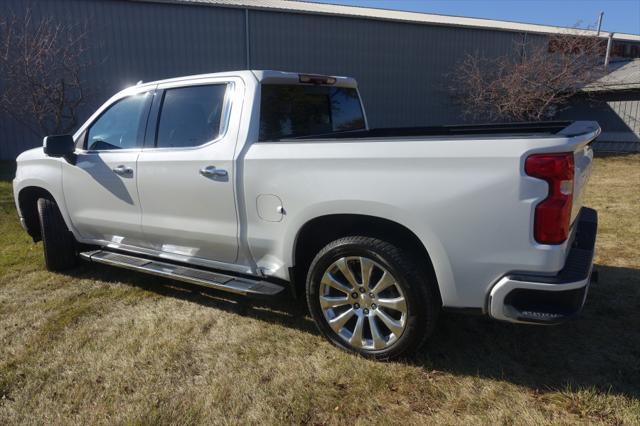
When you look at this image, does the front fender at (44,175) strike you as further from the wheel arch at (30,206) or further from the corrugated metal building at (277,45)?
the corrugated metal building at (277,45)

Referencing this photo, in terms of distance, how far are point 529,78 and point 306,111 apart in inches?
630

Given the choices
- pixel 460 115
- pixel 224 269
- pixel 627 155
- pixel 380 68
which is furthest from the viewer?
pixel 460 115

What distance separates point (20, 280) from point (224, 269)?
2495 millimetres

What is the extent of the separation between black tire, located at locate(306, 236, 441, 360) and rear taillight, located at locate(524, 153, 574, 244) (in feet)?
2.32

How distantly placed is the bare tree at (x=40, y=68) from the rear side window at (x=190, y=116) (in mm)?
9480

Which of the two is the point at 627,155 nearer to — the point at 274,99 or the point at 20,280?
the point at 274,99

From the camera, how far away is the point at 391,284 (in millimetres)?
2904

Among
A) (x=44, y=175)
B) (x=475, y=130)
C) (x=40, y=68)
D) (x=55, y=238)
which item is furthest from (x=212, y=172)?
(x=40, y=68)

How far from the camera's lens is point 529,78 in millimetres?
17234

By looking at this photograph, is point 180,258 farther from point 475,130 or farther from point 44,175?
point 475,130

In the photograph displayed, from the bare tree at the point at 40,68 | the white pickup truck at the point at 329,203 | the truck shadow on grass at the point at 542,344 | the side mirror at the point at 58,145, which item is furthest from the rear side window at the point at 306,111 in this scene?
the bare tree at the point at 40,68

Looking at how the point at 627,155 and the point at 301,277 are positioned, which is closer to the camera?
the point at 301,277

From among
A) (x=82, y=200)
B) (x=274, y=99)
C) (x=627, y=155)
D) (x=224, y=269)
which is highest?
(x=274, y=99)

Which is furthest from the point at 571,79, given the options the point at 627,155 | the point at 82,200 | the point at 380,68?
the point at 82,200
